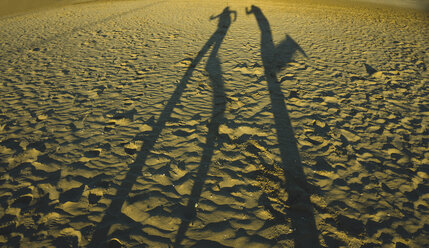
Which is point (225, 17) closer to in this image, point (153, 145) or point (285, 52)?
point (285, 52)

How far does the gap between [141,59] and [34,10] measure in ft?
40.0

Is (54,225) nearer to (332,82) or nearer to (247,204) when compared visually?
(247,204)

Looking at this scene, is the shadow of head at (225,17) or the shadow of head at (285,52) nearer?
the shadow of head at (285,52)

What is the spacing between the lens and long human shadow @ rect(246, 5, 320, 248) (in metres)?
2.39

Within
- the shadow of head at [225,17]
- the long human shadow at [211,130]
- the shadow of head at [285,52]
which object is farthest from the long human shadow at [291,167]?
the shadow of head at [225,17]

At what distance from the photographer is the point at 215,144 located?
3.46 metres

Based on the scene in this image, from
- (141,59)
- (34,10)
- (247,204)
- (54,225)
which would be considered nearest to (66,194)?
(54,225)

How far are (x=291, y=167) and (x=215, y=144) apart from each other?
1250mm

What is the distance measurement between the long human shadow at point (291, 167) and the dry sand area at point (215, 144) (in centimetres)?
2

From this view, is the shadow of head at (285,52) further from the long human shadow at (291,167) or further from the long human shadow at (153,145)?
the long human shadow at (153,145)

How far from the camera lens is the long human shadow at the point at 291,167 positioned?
7.84 ft

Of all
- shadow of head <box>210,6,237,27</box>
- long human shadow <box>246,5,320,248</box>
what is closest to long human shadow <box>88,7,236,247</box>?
long human shadow <box>246,5,320,248</box>

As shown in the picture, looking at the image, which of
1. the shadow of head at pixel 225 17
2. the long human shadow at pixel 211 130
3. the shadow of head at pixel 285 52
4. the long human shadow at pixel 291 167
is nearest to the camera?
the long human shadow at pixel 291 167

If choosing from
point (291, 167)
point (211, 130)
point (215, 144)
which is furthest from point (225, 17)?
point (291, 167)
